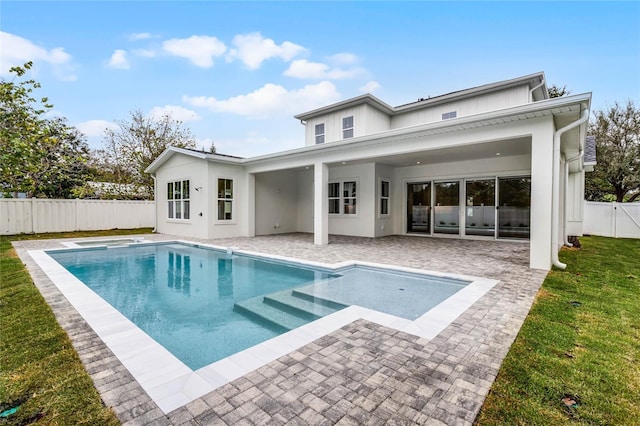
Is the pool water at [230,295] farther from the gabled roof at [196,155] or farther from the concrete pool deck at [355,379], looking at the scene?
the gabled roof at [196,155]

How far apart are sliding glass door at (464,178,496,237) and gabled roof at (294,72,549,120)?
3443 millimetres

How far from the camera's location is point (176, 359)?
276cm

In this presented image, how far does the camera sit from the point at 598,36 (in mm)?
10523

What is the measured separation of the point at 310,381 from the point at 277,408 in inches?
15.3

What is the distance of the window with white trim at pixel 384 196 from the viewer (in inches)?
522

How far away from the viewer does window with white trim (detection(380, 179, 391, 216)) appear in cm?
1326

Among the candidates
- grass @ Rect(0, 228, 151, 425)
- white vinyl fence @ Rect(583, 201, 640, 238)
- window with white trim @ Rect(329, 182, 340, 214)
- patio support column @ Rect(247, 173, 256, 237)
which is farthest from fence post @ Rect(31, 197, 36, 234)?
white vinyl fence @ Rect(583, 201, 640, 238)

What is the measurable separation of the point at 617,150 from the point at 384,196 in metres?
16.5

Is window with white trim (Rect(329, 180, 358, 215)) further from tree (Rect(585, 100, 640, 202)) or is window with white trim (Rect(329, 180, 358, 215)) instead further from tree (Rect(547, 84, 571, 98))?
tree (Rect(547, 84, 571, 98))

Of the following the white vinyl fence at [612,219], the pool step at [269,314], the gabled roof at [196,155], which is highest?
the gabled roof at [196,155]

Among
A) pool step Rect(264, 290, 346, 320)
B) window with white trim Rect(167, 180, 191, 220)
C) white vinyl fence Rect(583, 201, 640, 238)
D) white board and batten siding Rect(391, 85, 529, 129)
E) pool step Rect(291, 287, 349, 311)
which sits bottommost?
pool step Rect(264, 290, 346, 320)

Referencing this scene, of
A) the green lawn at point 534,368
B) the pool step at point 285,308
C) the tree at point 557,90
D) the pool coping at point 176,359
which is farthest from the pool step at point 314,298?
the tree at point 557,90

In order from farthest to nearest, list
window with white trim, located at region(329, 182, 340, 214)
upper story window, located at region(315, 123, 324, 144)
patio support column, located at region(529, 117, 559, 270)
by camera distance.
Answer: upper story window, located at region(315, 123, 324, 144), window with white trim, located at region(329, 182, 340, 214), patio support column, located at region(529, 117, 559, 270)

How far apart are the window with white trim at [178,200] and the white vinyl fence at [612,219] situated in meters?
17.6
